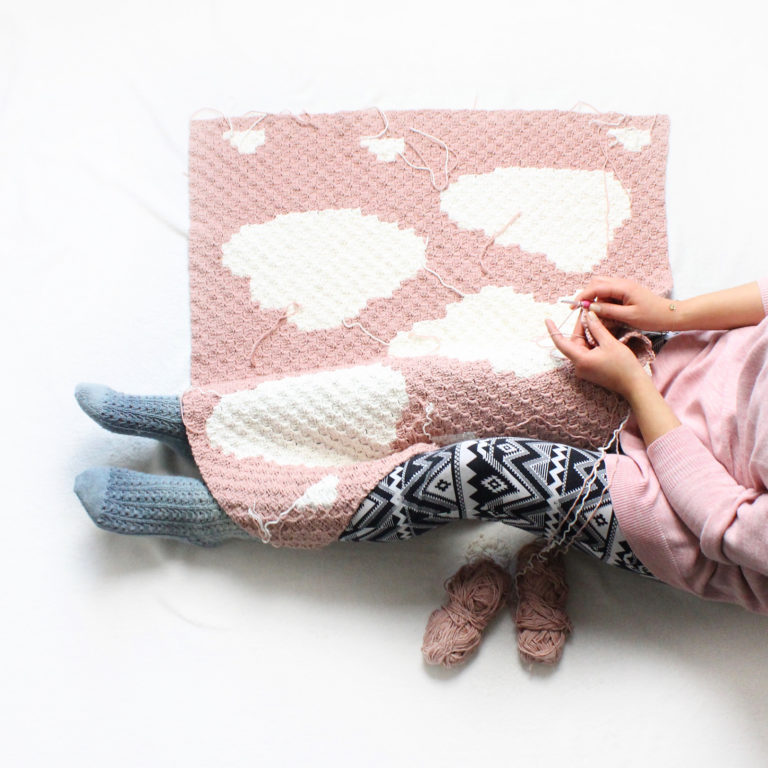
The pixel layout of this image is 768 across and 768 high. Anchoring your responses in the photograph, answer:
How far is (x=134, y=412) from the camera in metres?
0.92

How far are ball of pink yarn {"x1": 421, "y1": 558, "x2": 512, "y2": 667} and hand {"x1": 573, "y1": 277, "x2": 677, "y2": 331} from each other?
1.14 ft

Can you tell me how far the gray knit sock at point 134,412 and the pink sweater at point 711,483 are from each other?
0.54 m

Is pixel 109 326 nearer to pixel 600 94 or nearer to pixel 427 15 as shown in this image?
pixel 427 15

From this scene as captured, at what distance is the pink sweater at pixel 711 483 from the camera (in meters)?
0.74

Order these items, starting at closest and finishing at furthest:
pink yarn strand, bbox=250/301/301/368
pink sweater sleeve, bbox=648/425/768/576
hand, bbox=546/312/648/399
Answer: pink sweater sleeve, bbox=648/425/768/576
hand, bbox=546/312/648/399
pink yarn strand, bbox=250/301/301/368

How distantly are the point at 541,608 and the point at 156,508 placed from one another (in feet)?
1.61

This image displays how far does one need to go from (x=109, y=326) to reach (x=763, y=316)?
2.79 ft

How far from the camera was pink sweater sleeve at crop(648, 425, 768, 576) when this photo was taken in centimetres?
73

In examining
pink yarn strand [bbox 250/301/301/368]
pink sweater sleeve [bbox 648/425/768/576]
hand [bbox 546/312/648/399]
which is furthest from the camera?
pink yarn strand [bbox 250/301/301/368]

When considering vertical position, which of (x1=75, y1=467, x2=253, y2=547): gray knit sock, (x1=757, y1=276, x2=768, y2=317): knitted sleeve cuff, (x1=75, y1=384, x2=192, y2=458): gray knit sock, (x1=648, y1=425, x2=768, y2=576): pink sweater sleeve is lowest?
(x1=648, y1=425, x2=768, y2=576): pink sweater sleeve

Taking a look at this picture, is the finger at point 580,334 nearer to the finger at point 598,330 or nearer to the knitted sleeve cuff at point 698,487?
the finger at point 598,330

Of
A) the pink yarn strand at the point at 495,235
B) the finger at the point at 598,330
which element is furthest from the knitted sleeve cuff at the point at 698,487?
the pink yarn strand at the point at 495,235

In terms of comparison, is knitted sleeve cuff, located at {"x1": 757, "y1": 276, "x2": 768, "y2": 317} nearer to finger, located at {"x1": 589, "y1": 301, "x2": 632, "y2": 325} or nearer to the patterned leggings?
finger, located at {"x1": 589, "y1": 301, "x2": 632, "y2": 325}

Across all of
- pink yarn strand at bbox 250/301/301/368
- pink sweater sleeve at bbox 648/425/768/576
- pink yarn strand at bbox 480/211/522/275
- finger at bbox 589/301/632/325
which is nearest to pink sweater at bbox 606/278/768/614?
pink sweater sleeve at bbox 648/425/768/576
